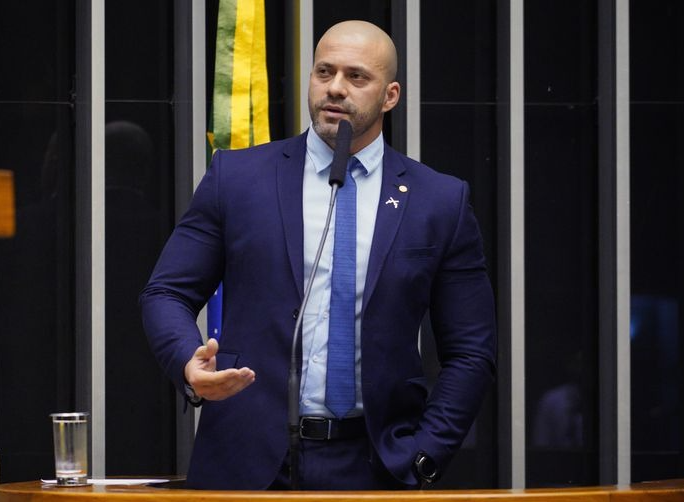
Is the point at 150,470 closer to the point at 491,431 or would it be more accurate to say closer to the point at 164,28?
the point at 491,431

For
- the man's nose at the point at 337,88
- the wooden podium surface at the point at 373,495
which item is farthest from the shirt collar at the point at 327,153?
the wooden podium surface at the point at 373,495

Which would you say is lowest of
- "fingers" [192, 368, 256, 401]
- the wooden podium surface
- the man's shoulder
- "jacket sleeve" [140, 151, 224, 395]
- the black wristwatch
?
the black wristwatch

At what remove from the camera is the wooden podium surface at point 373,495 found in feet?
7.38

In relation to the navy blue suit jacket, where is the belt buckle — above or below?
below

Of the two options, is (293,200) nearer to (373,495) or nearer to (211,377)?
(211,377)

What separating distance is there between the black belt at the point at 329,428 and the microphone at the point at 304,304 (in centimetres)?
10

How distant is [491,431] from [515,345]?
0.42 meters

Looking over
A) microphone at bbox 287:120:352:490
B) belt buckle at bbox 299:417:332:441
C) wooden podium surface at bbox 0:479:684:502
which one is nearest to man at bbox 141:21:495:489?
belt buckle at bbox 299:417:332:441

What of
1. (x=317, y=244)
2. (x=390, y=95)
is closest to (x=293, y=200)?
(x=317, y=244)

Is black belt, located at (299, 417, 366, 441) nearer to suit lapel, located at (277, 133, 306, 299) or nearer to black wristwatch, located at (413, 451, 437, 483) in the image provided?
black wristwatch, located at (413, 451, 437, 483)

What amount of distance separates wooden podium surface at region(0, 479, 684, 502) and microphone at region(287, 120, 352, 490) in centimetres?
17

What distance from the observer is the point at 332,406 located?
2.78 m

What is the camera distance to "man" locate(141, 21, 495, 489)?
278 centimetres
